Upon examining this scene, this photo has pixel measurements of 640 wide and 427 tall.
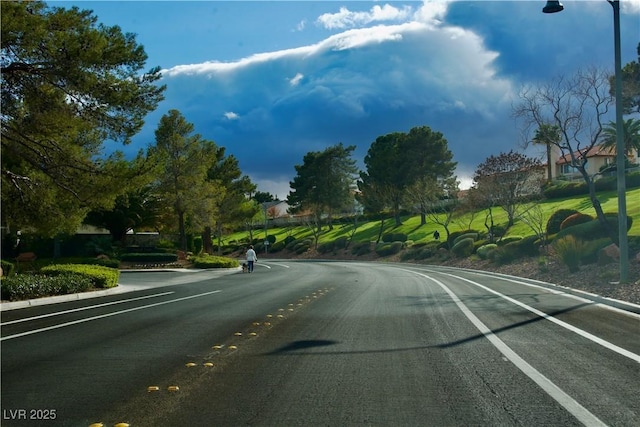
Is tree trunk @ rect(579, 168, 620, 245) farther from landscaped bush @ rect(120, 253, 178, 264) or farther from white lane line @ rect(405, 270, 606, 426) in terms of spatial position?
landscaped bush @ rect(120, 253, 178, 264)

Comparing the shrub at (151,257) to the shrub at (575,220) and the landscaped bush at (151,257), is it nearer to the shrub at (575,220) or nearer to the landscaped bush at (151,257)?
the landscaped bush at (151,257)

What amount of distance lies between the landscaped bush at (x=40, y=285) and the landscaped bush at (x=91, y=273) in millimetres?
418

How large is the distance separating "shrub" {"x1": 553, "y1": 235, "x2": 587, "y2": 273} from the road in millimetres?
8821

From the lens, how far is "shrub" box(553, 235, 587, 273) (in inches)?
917

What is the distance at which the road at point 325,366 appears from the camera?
604 cm

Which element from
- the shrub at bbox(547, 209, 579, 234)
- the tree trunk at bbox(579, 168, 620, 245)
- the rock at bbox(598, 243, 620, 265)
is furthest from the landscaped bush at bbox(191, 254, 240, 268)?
the rock at bbox(598, 243, 620, 265)

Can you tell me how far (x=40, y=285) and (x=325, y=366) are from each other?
12669 millimetres

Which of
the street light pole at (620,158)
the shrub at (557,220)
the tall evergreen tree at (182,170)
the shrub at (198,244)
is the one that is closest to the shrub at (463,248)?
the shrub at (557,220)

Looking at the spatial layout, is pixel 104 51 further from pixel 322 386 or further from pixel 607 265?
pixel 607 265

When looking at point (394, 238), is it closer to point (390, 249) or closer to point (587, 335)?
point (390, 249)

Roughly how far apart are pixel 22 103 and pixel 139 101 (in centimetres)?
323

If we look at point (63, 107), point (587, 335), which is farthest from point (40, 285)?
point (587, 335)

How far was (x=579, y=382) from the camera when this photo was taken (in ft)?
23.7

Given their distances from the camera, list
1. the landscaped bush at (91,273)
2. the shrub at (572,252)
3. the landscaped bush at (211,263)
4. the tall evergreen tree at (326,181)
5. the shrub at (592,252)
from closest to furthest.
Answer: the landscaped bush at (91,273) < the shrub at (572,252) < the shrub at (592,252) < the landscaped bush at (211,263) < the tall evergreen tree at (326,181)
